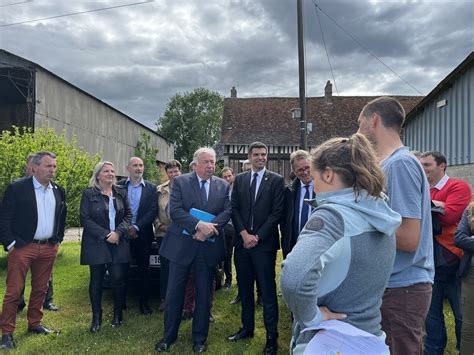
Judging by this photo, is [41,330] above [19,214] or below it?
below

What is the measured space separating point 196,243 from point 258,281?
84 cm

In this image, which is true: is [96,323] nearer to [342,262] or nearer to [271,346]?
[271,346]

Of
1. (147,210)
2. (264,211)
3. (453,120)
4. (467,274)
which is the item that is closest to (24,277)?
(147,210)

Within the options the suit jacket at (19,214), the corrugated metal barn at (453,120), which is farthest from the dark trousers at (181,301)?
the corrugated metal barn at (453,120)

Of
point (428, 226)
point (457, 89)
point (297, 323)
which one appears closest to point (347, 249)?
point (297, 323)

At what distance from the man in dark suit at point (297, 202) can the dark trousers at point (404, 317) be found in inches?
Result: 100

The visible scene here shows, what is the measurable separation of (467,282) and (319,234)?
8.59 feet

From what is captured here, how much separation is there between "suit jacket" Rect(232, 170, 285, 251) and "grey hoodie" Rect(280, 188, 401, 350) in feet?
9.07

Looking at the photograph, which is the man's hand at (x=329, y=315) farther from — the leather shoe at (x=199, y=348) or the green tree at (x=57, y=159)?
the green tree at (x=57, y=159)

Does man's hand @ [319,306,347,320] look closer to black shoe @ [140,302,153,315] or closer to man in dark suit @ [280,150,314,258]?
man in dark suit @ [280,150,314,258]

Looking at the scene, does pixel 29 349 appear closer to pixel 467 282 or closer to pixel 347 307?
Result: pixel 347 307

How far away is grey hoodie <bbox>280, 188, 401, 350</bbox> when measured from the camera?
5.02ft

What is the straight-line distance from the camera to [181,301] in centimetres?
447

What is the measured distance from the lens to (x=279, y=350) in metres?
4.39
